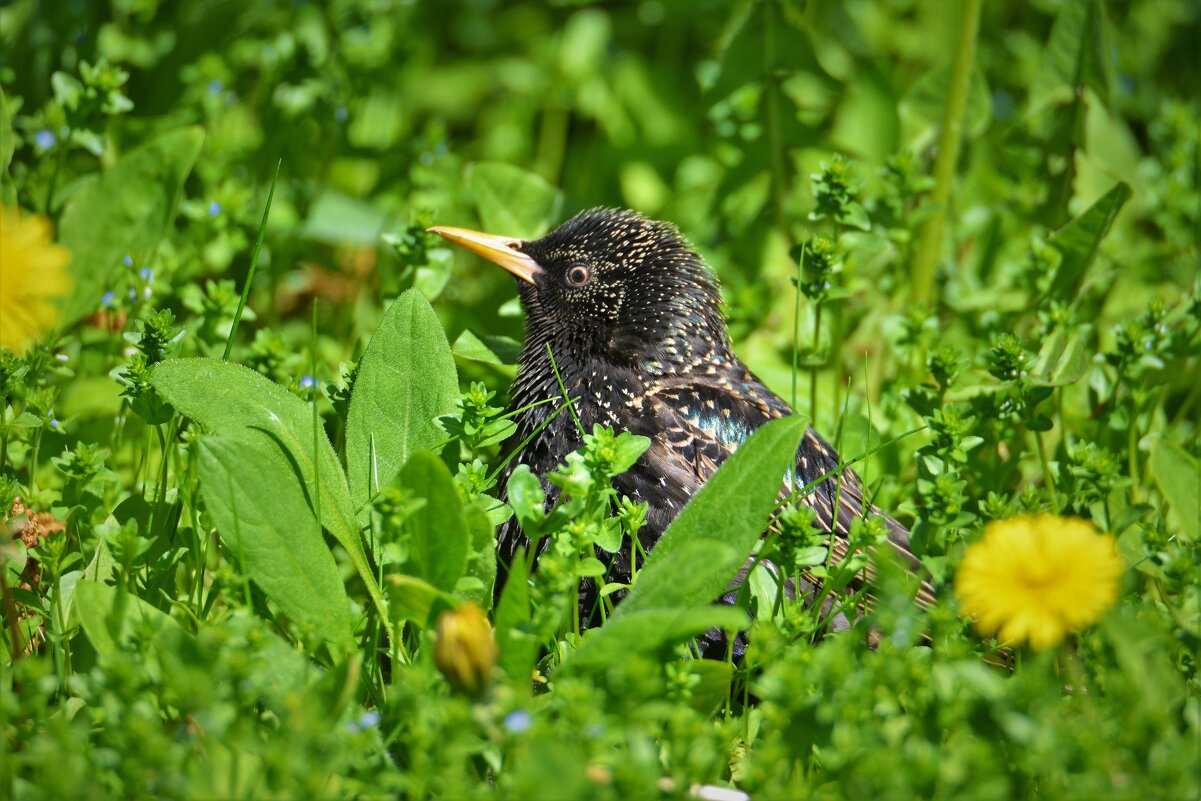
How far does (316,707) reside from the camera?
1.99 meters

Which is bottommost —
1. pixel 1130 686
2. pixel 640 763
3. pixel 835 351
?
pixel 640 763

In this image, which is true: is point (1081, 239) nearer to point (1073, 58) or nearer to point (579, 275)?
point (1073, 58)

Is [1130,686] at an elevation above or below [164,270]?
below

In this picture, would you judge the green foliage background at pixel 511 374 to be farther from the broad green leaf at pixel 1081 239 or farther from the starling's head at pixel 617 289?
the starling's head at pixel 617 289

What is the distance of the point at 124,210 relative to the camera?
3885 millimetres

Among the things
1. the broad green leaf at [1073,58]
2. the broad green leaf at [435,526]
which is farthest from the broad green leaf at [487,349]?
the broad green leaf at [1073,58]

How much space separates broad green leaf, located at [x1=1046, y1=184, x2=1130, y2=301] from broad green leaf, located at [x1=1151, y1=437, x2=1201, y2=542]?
0.98m

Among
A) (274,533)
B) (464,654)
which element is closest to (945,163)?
(274,533)

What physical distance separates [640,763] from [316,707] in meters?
0.53

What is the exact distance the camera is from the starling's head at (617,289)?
3732 mm

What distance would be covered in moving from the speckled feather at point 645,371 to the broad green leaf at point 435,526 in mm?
623

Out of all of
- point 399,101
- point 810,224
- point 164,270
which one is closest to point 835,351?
point 810,224

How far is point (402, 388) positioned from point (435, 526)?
59 cm

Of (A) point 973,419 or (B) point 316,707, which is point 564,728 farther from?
(A) point 973,419
